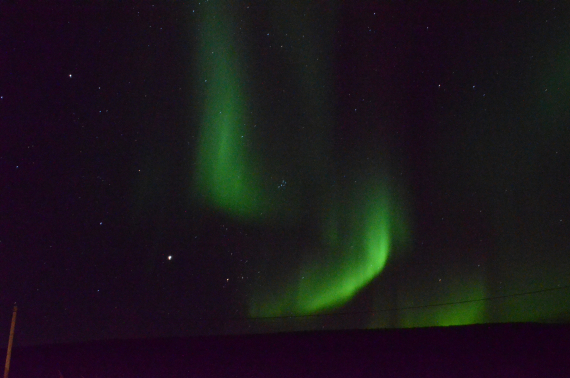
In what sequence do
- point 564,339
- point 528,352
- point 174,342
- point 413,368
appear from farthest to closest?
point 174,342 → point 564,339 → point 528,352 → point 413,368

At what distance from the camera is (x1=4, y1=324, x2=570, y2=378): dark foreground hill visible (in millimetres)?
11547

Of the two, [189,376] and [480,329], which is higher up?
[480,329]

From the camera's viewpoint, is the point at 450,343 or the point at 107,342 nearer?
the point at 450,343

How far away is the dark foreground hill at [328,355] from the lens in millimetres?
11547

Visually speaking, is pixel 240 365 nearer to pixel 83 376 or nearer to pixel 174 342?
pixel 83 376

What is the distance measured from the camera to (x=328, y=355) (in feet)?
45.4

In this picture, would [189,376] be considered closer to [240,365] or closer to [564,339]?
[240,365]

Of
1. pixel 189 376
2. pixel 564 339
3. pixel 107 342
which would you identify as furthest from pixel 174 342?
pixel 564 339

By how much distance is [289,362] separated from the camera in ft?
43.1

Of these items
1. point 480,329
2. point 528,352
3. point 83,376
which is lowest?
point 83,376

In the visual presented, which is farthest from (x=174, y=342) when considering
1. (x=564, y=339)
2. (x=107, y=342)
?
(x=564, y=339)

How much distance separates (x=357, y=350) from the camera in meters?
14.5

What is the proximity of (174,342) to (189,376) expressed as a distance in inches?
255

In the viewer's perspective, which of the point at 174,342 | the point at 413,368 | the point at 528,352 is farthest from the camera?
the point at 174,342
